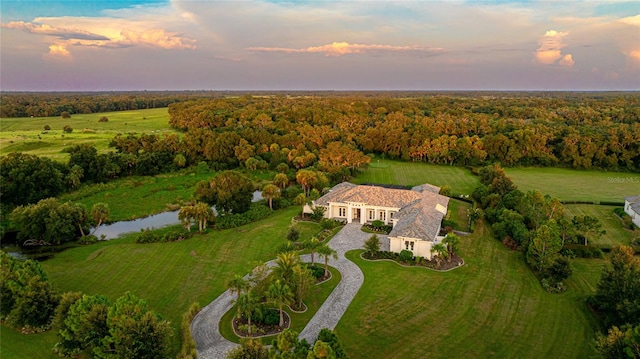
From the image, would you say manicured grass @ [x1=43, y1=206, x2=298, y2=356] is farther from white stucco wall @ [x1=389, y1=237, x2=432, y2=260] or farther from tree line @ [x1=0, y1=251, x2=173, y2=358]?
white stucco wall @ [x1=389, y1=237, x2=432, y2=260]

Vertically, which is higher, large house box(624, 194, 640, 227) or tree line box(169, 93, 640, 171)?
tree line box(169, 93, 640, 171)

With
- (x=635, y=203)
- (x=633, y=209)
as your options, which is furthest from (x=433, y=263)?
(x=635, y=203)

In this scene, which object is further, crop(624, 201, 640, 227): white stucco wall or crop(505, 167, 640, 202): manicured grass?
crop(505, 167, 640, 202): manicured grass

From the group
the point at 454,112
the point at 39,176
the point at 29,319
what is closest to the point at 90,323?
the point at 29,319

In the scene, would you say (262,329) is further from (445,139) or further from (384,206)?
(445,139)

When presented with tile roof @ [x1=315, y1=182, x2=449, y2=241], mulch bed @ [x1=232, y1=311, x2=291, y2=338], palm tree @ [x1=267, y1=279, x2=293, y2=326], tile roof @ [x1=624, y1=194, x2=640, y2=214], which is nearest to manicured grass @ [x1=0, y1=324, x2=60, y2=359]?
mulch bed @ [x1=232, y1=311, x2=291, y2=338]

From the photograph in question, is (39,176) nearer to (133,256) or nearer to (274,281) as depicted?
(133,256)
